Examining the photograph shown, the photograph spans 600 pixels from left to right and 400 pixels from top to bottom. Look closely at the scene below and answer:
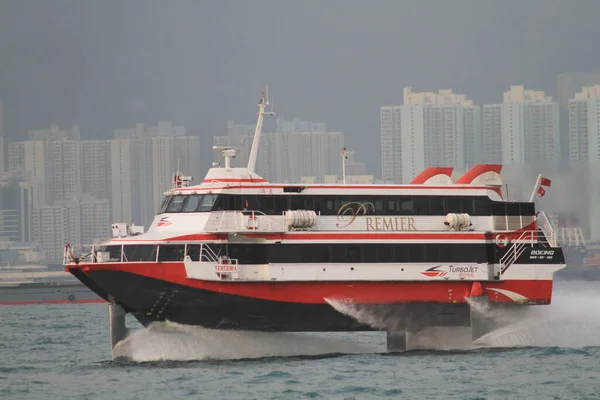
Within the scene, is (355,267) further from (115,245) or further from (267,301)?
(115,245)

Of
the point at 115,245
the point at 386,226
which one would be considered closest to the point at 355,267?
the point at 386,226

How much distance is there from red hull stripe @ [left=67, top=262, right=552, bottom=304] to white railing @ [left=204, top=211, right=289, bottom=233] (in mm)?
1320

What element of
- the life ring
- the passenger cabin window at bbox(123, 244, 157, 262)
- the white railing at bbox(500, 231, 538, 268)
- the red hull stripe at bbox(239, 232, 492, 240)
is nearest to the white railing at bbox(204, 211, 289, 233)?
the red hull stripe at bbox(239, 232, 492, 240)

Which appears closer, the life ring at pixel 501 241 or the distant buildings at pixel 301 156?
the life ring at pixel 501 241

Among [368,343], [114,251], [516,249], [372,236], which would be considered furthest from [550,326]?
[114,251]

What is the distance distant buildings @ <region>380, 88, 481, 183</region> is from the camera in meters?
188

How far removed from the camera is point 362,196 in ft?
109

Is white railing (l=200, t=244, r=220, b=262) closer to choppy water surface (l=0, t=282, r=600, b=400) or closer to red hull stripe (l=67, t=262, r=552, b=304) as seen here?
red hull stripe (l=67, t=262, r=552, b=304)

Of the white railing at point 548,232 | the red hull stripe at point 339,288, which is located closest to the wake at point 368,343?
the red hull stripe at point 339,288

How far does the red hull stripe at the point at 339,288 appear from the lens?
3169cm

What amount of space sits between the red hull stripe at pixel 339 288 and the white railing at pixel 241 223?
1.32 meters

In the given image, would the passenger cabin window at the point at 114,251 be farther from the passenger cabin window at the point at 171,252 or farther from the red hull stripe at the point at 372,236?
the red hull stripe at the point at 372,236

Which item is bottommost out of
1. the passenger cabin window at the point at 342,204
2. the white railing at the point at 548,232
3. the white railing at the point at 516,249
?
the white railing at the point at 516,249

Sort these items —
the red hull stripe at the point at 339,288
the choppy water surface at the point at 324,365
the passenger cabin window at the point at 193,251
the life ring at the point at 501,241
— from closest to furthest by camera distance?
the choppy water surface at the point at 324,365 < the red hull stripe at the point at 339,288 < the passenger cabin window at the point at 193,251 < the life ring at the point at 501,241
